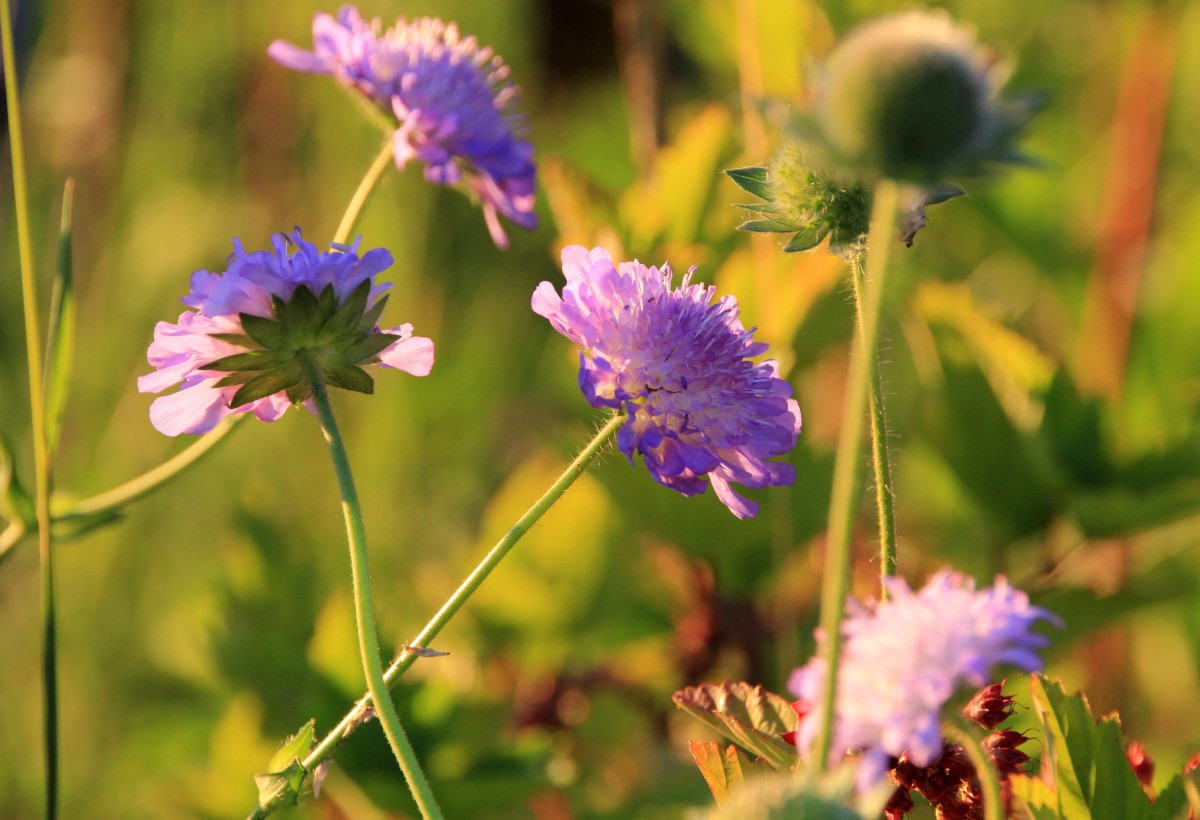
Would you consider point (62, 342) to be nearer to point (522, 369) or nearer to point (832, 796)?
point (832, 796)

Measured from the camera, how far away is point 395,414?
1260mm

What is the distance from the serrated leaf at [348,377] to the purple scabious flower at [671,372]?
0.22 feet

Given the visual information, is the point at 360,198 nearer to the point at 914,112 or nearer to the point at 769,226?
the point at 769,226

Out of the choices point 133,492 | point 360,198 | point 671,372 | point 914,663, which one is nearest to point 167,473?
point 133,492

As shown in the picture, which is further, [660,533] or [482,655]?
[482,655]

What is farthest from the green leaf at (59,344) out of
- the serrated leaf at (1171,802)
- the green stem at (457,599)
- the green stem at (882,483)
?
the serrated leaf at (1171,802)

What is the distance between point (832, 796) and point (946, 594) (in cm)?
6

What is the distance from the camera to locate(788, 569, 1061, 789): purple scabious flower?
30cm

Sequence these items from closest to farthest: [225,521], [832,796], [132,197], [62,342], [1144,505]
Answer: [832,796]
[62,342]
[1144,505]
[225,521]
[132,197]

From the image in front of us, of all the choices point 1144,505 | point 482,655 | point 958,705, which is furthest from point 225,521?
point 958,705

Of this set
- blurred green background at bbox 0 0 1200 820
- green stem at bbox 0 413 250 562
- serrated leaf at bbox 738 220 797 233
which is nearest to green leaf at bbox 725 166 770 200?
serrated leaf at bbox 738 220 797 233

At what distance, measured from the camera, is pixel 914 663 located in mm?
308

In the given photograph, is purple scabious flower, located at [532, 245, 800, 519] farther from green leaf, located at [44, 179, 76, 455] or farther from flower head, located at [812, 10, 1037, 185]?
green leaf, located at [44, 179, 76, 455]

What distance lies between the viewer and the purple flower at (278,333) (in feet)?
1.39
